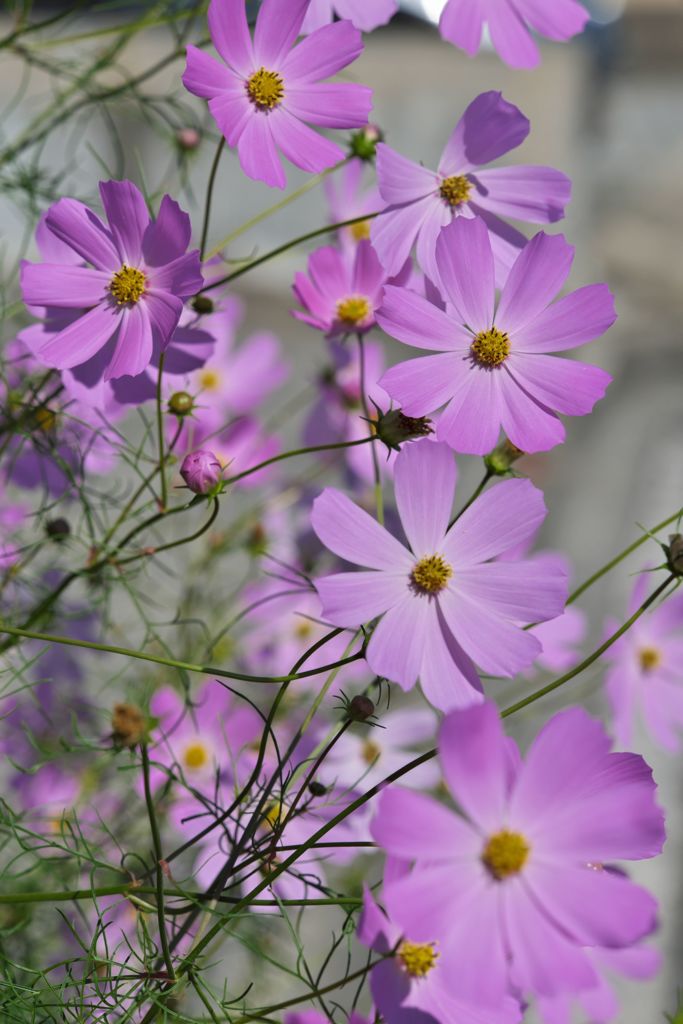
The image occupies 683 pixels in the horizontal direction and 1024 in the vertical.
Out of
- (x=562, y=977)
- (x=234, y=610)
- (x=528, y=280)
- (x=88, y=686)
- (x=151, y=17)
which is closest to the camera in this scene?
(x=562, y=977)

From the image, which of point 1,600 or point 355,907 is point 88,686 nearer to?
point 1,600

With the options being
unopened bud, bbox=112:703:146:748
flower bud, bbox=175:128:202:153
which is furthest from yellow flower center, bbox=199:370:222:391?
unopened bud, bbox=112:703:146:748

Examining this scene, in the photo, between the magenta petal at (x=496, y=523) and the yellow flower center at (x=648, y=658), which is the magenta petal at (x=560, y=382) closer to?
the magenta petal at (x=496, y=523)

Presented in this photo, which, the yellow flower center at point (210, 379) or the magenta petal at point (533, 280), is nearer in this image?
the magenta petal at point (533, 280)

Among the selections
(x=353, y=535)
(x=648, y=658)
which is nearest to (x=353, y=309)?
(x=353, y=535)

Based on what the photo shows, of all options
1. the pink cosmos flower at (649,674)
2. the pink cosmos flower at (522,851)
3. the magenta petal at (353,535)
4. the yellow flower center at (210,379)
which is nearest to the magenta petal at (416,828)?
the pink cosmos flower at (522,851)

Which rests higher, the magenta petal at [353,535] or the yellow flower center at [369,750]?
the yellow flower center at [369,750]

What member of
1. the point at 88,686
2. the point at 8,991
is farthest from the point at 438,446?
the point at 88,686

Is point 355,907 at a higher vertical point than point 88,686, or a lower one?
lower
